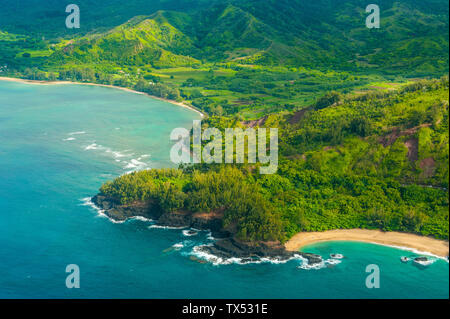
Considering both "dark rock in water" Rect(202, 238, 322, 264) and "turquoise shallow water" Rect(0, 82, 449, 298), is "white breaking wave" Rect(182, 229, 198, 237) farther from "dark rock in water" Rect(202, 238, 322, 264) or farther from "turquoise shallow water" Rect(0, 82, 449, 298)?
"dark rock in water" Rect(202, 238, 322, 264)

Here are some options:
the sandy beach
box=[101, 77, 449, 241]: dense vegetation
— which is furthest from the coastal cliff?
the sandy beach

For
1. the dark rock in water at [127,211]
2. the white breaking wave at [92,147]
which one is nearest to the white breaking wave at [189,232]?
the dark rock in water at [127,211]

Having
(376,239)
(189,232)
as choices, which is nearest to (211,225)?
(189,232)

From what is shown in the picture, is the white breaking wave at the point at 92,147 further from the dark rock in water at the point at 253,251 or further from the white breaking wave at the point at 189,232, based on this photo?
the dark rock in water at the point at 253,251

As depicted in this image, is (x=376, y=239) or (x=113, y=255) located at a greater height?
(x=376, y=239)

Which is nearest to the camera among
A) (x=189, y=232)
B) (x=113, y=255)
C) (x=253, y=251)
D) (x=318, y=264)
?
(x=318, y=264)

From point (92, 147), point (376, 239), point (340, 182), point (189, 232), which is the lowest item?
point (376, 239)

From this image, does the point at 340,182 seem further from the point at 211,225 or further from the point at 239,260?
the point at 239,260
